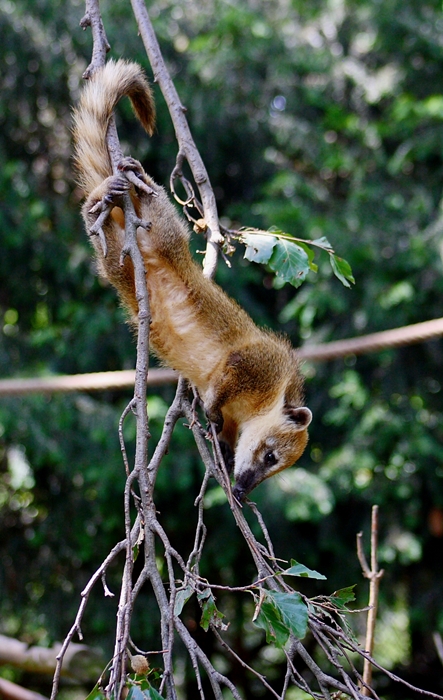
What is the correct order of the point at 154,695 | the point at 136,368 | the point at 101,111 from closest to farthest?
the point at 154,695, the point at 136,368, the point at 101,111

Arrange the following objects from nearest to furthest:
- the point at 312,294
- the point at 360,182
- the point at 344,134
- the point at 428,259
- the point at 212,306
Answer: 1. the point at 212,306
2. the point at 428,259
3. the point at 312,294
4. the point at 360,182
5. the point at 344,134

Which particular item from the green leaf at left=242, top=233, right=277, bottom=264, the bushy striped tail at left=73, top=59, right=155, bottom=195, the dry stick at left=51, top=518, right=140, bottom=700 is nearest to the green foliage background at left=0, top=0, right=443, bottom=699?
the bushy striped tail at left=73, top=59, right=155, bottom=195

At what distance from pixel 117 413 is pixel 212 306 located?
9.62 ft

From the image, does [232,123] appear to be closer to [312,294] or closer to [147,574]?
[312,294]

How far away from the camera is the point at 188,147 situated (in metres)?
2.50

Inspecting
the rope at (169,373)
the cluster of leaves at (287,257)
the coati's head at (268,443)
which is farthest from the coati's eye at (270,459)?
the rope at (169,373)

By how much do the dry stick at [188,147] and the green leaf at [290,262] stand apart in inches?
7.5

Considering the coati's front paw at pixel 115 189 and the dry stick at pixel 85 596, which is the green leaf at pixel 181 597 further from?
the coati's front paw at pixel 115 189

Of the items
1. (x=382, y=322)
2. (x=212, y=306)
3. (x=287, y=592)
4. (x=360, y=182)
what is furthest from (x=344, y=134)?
(x=287, y=592)

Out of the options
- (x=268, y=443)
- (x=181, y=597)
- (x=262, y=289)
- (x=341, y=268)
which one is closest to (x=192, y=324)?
(x=268, y=443)

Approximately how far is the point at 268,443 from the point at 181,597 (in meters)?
1.28

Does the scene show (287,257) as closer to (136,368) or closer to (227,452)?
(136,368)

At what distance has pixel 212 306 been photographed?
295 cm

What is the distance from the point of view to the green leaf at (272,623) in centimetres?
153
